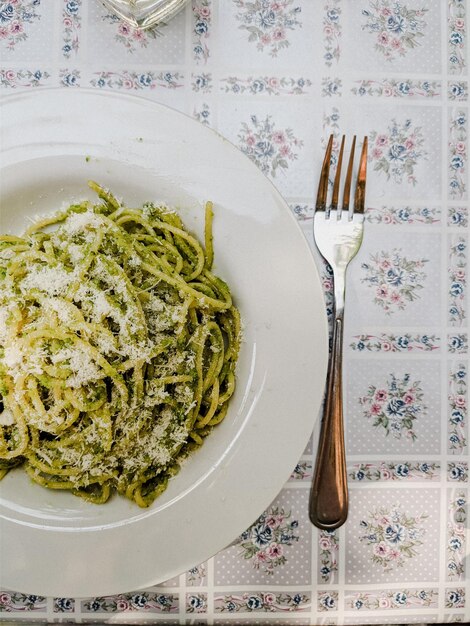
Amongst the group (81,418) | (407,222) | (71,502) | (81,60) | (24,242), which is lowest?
(71,502)

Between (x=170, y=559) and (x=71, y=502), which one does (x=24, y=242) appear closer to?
(x=71, y=502)

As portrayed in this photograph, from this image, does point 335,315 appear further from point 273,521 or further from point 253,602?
point 253,602

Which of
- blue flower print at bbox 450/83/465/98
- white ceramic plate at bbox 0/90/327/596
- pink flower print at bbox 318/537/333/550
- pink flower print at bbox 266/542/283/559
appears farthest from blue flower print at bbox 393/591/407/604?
blue flower print at bbox 450/83/465/98

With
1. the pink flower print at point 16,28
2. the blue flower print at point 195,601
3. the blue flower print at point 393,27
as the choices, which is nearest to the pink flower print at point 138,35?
the pink flower print at point 16,28

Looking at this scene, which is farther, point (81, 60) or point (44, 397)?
point (81, 60)

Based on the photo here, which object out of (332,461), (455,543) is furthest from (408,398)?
(455,543)

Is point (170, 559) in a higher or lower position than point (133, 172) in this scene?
lower

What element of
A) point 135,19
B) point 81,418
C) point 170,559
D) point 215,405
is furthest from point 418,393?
point 135,19
